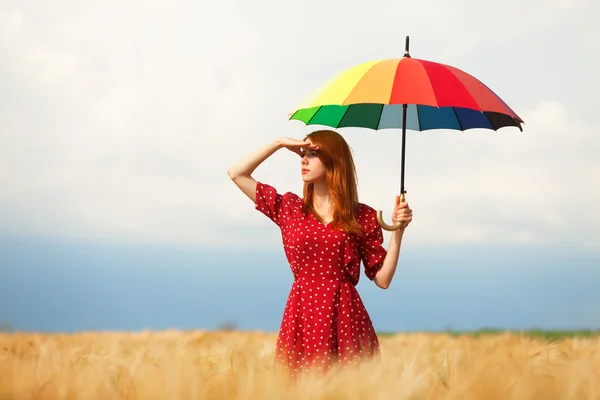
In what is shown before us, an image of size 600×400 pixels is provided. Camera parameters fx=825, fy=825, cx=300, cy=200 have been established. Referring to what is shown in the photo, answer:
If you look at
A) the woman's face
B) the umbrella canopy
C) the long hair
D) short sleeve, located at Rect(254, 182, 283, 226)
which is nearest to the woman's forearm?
the long hair

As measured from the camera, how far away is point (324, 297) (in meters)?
4.93

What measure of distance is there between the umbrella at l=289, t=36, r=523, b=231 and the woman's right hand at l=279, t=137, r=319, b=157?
0.74 ft

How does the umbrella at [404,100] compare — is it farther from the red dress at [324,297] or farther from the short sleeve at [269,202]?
the short sleeve at [269,202]

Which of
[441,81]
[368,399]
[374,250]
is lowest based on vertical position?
[368,399]

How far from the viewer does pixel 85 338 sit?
7.27 m

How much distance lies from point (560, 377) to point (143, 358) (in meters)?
2.39

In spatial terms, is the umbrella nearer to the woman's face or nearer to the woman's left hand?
the woman's left hand

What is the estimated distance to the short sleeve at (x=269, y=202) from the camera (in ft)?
16.9

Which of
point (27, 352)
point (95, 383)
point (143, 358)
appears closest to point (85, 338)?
point (27, 352)

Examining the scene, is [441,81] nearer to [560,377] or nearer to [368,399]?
[560,377]

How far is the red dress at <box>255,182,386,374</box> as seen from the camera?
4906 millimetres

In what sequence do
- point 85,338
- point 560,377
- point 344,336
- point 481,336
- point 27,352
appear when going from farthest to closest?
point 481,336 < point 85,338 < point 27,352 < point 344,336 < point 560,377

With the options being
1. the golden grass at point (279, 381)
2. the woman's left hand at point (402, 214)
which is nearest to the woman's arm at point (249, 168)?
the woman's left hand at point (402, 214)

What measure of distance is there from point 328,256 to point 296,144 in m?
0.69
